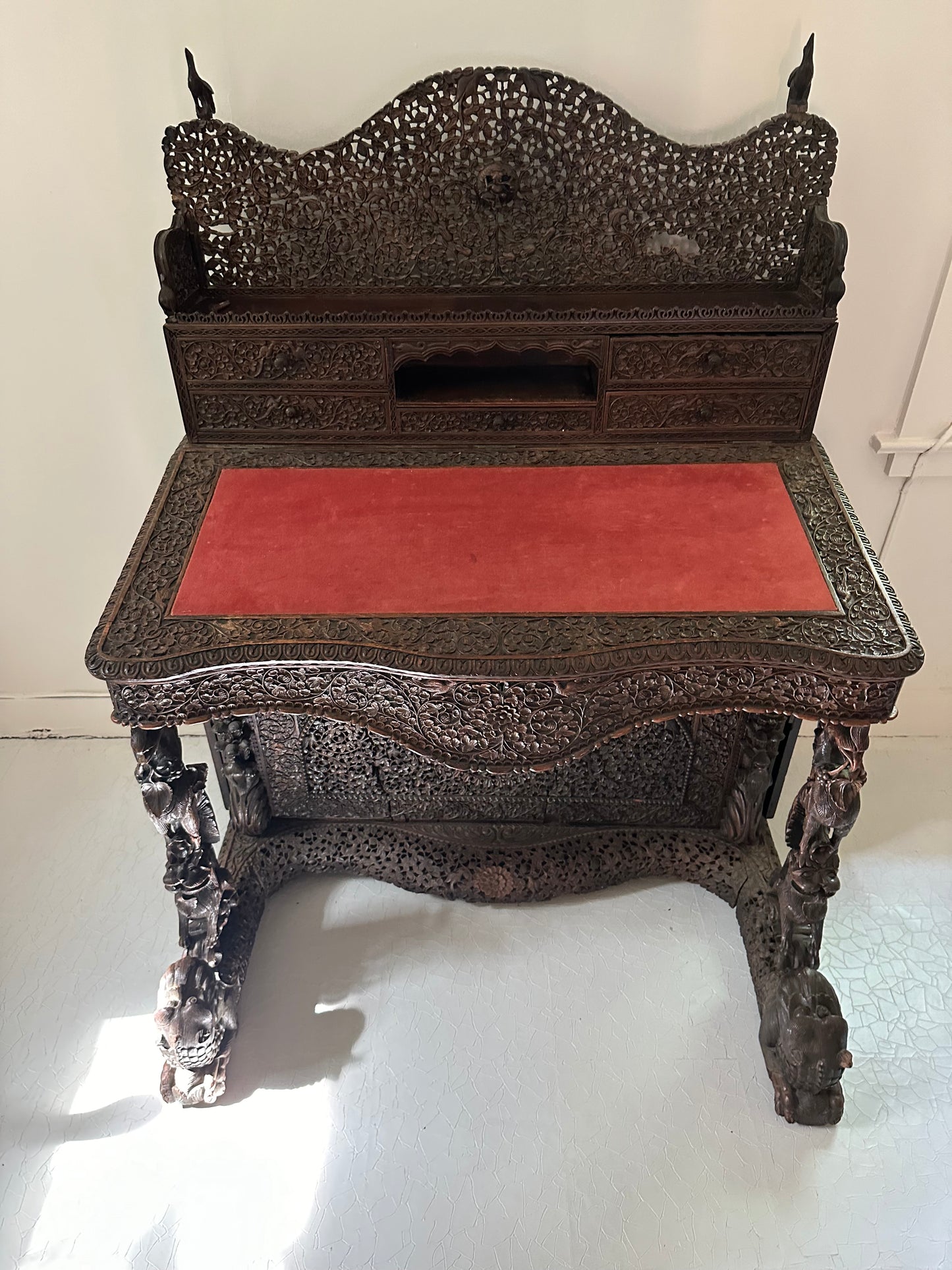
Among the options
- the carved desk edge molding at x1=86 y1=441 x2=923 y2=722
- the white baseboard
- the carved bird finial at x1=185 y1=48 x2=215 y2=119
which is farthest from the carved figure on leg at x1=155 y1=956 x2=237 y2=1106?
the carved bird finial at x1=185 y1=48 x2=215 y2=119

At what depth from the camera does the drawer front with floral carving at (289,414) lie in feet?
5.70

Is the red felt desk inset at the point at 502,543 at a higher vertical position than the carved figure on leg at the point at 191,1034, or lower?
higher

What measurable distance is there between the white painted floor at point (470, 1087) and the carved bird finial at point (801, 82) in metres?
1.60

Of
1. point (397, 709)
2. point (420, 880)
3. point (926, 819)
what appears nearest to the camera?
point (397, 709)

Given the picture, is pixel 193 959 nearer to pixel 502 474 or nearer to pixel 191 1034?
pixel 191 1034

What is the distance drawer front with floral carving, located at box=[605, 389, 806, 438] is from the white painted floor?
1.08 m

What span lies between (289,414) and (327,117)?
551 mm

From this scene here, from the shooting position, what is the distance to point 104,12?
166 cm

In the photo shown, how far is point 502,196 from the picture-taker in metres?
1.69

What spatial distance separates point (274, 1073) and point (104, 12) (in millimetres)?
2005

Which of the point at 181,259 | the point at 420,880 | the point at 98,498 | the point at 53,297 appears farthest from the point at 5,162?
the point at 420,880

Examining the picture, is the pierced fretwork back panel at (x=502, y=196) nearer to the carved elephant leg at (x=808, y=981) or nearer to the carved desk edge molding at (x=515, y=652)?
the carved desk edge molding at (x=515, y=652)

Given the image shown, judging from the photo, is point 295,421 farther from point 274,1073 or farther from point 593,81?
point 274,1073

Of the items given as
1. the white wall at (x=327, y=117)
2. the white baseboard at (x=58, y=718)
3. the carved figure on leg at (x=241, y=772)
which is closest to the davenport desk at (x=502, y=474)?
the white wall at (x=327, y=117)
